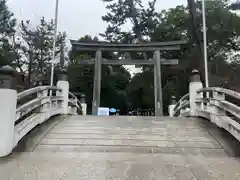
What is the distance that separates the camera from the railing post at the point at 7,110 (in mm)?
4018

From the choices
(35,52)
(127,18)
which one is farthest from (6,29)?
(127,18)

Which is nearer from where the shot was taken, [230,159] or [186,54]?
[230,159]

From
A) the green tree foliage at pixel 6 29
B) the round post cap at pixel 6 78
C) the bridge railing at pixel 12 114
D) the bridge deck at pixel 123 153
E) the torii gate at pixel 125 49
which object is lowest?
the bridge deck at pixel 123 153

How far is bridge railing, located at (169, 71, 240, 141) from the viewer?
468 centimetres

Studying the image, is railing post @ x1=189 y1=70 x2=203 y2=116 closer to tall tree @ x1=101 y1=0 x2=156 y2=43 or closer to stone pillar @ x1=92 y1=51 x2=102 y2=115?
stone pillar @ x1=92 y1=51 x2=102 y2=115

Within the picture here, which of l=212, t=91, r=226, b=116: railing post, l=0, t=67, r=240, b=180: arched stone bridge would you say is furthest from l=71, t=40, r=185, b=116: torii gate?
l=212, t=91, r=226, b=116: railing post

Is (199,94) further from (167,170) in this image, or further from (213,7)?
(213,7)

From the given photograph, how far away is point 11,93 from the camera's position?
4.18m

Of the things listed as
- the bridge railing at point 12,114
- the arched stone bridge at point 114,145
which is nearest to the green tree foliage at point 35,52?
the arched stone bridge at point 114,145

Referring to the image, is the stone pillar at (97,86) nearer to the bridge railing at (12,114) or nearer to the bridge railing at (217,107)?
the bridge railing at (217,107)

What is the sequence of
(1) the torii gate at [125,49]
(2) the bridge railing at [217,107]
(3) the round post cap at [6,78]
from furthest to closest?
(1) the torii gate at [125,49]
(2) the bridge railing at [217,107]
(3) the round post cap at [6,78]

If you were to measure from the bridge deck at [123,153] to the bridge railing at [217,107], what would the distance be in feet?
1.04

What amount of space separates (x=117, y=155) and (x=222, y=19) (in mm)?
17823

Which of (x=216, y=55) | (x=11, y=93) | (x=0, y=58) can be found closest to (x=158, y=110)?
(x=216, y=55)
